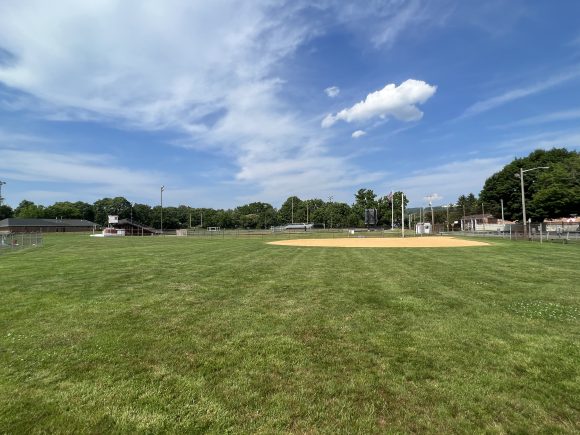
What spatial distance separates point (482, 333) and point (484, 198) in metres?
68.0

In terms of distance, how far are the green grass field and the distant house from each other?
104112 millimetres

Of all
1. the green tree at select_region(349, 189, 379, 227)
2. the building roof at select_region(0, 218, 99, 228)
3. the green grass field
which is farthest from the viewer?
the green tree at select_region(349, 189, 379, 227)

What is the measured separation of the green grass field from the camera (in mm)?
3318

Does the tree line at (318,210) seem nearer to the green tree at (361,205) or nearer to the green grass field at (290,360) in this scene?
the green tree at (361,205)

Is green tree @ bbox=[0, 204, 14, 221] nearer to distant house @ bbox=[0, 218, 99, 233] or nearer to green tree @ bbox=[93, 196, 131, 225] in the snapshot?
green tree @ bbox=[93, 196, 131, 225]

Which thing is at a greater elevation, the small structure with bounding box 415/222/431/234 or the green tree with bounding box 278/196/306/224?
the green tree with bounding box 278/196/306/224

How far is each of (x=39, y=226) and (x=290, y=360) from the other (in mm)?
117489

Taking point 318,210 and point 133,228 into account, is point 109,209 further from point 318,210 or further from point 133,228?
point 318,210

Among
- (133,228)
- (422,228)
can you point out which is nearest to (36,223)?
(133,228)

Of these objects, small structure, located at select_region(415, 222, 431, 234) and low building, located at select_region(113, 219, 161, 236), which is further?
low building, located at select_region(113, 219, 161, 236)

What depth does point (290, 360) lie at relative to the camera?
15.1 feet

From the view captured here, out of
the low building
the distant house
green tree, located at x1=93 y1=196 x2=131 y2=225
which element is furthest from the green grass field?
green tree, located at x1=93 y1=196 x2=131 y2=225

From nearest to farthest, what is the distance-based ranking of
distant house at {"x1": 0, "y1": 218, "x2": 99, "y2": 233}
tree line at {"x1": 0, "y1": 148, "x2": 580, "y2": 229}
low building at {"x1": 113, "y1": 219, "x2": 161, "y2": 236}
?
tree line at {"x1": 0, "y1": 148, "x2": 580, "y2": 229} → low building at {"x1": 113, "y1": 219, "x2": 161, "y2": 236} → distant house at {"x1": 0, "y1": 218, "x2": 99, "y2": 233}

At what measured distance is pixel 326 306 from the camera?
741 cm
